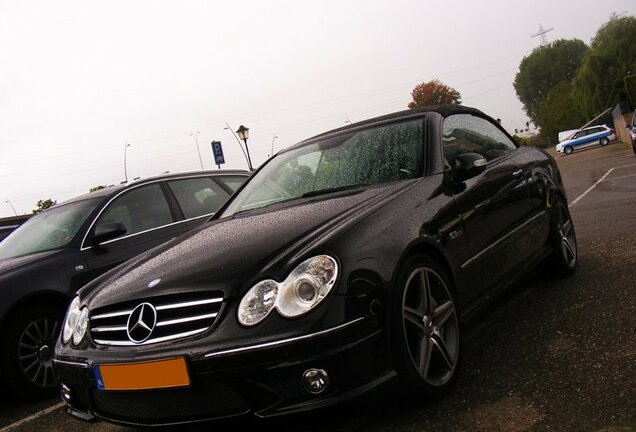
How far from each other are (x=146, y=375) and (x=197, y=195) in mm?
3725

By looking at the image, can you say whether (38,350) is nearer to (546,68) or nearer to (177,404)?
(177,404)

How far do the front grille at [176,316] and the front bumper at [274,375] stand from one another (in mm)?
107

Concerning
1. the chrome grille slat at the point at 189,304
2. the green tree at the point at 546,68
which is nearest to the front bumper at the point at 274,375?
the chrome grille slat at the point at 189,304

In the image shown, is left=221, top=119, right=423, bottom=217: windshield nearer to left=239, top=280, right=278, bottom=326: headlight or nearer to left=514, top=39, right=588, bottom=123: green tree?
left=239, top=280, right=278, bottom=326: headlight

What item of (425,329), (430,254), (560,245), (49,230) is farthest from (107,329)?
(560,245)

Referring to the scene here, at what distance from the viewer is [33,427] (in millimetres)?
3709

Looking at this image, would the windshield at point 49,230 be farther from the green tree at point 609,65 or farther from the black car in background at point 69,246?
the green tree at point 609,65

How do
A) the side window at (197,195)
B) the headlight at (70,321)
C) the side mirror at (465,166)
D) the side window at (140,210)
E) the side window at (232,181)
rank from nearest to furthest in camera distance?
the headlight at (70,321) < the side mirror at (465,166) < the side window at (140,210) < the side window at (197,195) < the side window at (232,181)

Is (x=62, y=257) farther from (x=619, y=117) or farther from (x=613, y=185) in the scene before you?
(x=619, y=117)

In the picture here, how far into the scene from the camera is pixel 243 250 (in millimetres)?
2723

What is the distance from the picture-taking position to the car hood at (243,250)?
2510 mm

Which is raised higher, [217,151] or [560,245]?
[217,151]

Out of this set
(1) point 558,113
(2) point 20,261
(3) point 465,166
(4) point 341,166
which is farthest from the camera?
(1) point 558,113

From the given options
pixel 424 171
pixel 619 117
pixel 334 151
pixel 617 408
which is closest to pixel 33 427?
pixel 334 151
